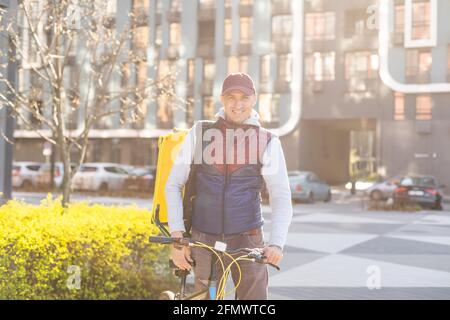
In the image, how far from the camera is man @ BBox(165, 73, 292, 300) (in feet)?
11.5

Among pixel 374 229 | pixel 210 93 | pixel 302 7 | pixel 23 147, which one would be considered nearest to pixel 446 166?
pixel 302 7

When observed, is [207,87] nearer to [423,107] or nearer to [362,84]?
[362,84]

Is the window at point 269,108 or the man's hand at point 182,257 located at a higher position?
the window at point 269,108

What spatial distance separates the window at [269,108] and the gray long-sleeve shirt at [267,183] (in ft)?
118

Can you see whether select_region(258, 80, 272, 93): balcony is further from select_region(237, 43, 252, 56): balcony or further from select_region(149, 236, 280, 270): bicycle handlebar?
select_region(149, 236, 280, 270): bicycle handlebar

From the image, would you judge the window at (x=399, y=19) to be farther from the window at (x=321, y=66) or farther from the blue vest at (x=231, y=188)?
the blue vest at (x=231, y=188)

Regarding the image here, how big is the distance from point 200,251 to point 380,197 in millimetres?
26443

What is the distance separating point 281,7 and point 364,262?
106ft

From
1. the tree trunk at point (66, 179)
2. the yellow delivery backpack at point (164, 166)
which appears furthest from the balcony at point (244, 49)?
the yellow delivery backpack at point (164, 166)

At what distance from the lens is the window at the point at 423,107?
1398 inches

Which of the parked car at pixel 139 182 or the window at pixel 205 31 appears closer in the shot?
the parked car at pixel 139 182

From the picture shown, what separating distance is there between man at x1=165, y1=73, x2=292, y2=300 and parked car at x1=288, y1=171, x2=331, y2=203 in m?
20.8

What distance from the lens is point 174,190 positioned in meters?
3.57

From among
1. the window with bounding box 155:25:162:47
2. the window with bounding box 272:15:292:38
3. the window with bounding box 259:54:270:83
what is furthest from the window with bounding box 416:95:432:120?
the window with bounding box 155:25:162:47
